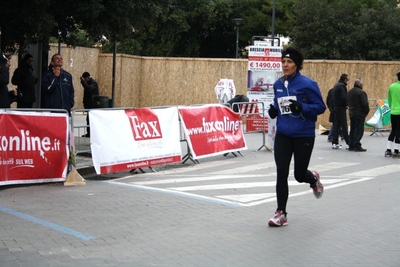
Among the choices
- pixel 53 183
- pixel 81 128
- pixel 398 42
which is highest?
pixel 398 42

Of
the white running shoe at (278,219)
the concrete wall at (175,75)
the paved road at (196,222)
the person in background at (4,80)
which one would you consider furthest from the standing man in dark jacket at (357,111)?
the white running shoe at (278,219)

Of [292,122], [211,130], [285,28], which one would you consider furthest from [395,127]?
[285,28]

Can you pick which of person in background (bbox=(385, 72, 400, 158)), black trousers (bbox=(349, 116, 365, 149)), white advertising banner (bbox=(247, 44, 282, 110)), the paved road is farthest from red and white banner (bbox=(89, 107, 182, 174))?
black trousers (bbox=(349, 116, 365, 149))

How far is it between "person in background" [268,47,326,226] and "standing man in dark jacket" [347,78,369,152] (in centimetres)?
986

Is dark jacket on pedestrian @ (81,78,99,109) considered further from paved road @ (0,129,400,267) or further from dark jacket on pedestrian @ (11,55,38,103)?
paved road @ (0,129,400,267)

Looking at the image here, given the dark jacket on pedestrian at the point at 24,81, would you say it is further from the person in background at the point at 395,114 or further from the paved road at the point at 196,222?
the person in background at the point at 395,114

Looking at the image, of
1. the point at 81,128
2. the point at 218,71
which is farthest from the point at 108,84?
the point at 81,128

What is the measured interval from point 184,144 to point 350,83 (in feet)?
44.1

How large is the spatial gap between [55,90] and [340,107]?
7809mm

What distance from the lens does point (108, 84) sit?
33312 millimetres

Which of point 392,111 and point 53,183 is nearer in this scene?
point 53,183

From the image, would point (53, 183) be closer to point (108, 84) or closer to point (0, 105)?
point (0, 105)

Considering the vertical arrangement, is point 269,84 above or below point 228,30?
below

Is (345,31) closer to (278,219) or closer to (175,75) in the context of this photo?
(175,75)
